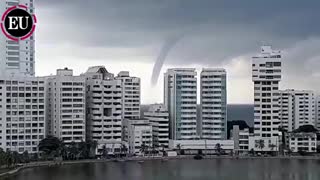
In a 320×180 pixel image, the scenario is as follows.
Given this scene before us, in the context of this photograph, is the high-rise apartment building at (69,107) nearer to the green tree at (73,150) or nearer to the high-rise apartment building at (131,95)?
the green tree at (73,150)

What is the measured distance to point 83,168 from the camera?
24219 mm

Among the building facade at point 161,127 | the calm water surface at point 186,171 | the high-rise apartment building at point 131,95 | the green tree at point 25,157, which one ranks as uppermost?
the high-rise apartment building at point 131,95

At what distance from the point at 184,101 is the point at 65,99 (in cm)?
651

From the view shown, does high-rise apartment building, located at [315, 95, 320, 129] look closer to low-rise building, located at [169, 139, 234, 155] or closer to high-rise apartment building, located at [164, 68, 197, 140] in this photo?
low-rise building, located at [169, 139, 234, 155]

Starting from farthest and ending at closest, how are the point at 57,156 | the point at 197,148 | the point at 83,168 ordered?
the point at 197,148 < the point at 57,156 < the point at 83,168

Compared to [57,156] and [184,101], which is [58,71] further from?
[184,101]

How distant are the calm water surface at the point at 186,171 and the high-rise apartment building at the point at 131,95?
5.94m

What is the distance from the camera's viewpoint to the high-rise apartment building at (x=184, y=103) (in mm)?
31453

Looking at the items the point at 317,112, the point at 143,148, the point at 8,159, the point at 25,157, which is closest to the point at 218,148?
the point at 143,148

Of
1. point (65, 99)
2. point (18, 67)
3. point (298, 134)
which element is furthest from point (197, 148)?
point (18, 67)

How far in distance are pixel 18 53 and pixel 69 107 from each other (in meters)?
5.43

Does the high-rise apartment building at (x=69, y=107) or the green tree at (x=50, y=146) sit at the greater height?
the high-rise apartment building at (x=69, y=107)

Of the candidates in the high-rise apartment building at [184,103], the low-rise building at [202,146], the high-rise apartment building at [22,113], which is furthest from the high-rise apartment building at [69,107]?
the high-rise apartment building at [184,103]

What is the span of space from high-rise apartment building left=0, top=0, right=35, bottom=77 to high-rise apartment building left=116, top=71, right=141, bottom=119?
4817 mm
